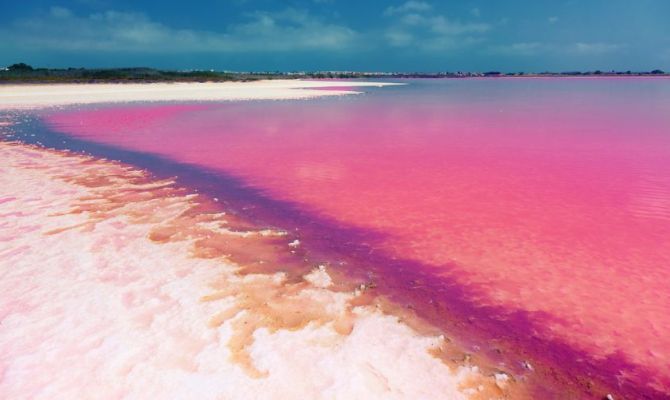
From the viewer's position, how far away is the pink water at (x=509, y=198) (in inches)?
184

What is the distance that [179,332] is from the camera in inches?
163

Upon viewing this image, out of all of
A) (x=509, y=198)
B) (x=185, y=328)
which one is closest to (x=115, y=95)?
(x=509, y=198)

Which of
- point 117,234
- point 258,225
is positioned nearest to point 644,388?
point 258,225

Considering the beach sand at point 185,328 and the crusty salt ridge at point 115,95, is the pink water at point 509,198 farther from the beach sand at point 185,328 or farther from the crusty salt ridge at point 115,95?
the crusty salt ridge at point 115,95

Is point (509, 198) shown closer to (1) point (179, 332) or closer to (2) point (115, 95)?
(1) point (179, 332)

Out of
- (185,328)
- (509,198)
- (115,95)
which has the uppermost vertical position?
(185,328)

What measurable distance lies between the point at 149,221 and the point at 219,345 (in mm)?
3662

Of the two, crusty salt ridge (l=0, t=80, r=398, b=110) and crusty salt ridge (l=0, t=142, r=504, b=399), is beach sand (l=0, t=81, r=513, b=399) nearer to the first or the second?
crusty salt ridge (l=0, t=142, r=504, b=399)

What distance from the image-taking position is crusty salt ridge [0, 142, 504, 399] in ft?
11.5

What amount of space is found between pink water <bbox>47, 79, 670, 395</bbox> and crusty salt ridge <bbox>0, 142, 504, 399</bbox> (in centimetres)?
141

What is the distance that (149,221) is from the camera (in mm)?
7027

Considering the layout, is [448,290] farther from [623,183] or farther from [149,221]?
[623,183]

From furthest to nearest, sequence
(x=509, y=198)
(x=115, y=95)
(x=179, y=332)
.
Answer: (x=115, y=95), (x=509, y=198), (x=179, y=332)

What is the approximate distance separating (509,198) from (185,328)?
6109mm
